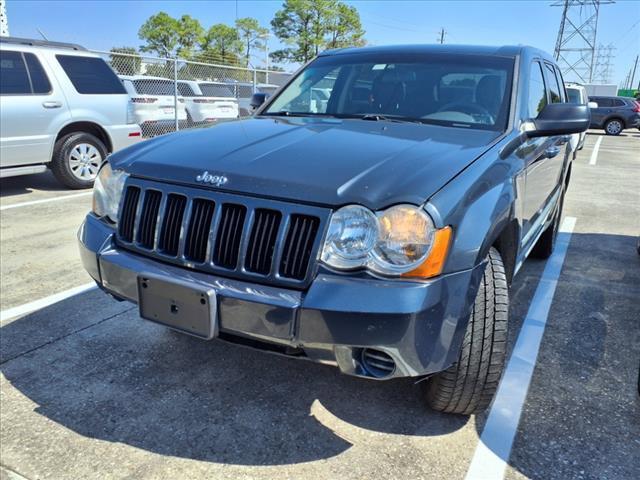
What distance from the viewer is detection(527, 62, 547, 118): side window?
3298 millimetres

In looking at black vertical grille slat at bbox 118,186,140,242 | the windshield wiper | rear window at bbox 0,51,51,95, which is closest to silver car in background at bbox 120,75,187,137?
rear window at bbox 0,51,51,95

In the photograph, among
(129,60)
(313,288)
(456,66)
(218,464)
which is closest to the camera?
(313,288)

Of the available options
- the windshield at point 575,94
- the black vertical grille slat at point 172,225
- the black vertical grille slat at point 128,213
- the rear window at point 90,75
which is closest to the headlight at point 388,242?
the black vertical grille slat at point 172,225

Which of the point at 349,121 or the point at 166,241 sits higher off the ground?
the point at 349,121

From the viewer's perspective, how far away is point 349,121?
3102 millimetres

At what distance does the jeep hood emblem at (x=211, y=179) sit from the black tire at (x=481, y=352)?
44.7 inches

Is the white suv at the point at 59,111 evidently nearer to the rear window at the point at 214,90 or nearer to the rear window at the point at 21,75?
the rear window at the point at 21,75

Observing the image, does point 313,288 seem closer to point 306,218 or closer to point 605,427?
point 306,218

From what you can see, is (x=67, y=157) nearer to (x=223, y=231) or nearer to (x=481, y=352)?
(x=223, y=231)

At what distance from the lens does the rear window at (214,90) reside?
13350mm

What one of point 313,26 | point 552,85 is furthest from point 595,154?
point 313,26

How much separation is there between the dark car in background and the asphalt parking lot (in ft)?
72.7

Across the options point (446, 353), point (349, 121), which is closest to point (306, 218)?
point (446, 353)

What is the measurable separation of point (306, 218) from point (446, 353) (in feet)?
2.44
